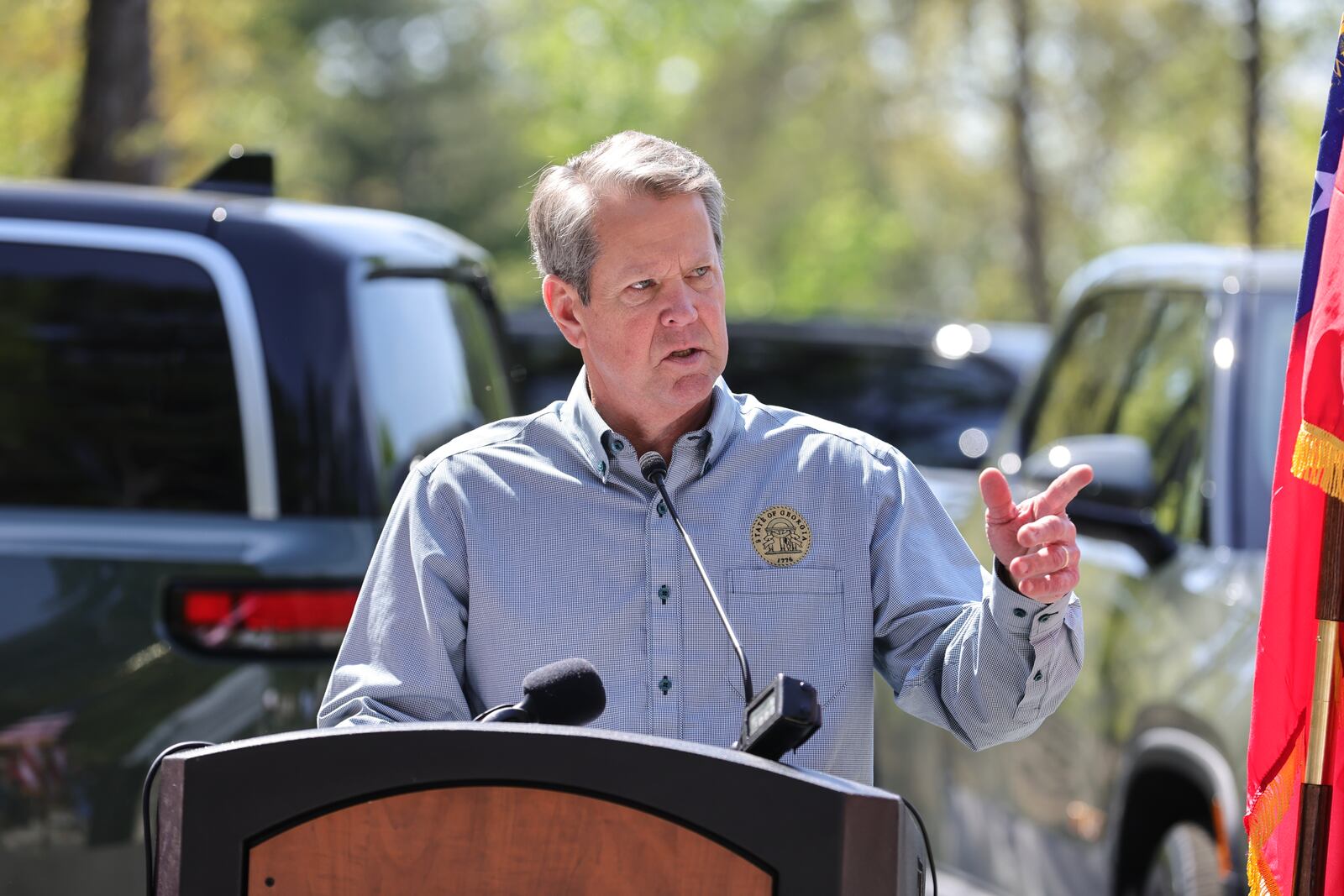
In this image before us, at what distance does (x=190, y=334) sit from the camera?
397cm

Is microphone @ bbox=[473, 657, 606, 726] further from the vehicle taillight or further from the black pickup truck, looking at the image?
the black pickup truck

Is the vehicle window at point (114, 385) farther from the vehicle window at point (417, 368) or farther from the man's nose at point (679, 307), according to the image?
the man's nose at point (679, 307)

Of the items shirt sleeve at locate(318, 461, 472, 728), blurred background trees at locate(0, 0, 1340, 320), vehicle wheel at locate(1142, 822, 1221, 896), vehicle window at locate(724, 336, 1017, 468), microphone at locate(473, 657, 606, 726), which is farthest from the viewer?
blurred background trees at locate(0, 0, 1340, 320)

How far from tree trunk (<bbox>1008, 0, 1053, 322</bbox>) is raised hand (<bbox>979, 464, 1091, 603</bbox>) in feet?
64.5

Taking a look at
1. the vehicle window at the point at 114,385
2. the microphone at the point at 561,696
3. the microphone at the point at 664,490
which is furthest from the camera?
the vehicle window at the point at 114,385

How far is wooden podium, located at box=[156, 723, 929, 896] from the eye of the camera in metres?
1.84

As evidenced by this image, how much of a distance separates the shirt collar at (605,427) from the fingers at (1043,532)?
0.54m

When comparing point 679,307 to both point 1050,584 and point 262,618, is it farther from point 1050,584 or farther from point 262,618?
point 262,618

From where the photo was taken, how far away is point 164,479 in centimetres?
394

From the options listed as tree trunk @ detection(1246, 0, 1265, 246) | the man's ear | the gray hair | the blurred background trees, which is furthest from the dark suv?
tree trunk @ detection(1246, 0, 1265, 246)

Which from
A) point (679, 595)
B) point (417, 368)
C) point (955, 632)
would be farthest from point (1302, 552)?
point (417, 368)

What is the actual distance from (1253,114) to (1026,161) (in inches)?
388

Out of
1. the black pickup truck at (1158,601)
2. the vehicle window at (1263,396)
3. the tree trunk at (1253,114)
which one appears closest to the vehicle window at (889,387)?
the black pickup truck at (1158,601)

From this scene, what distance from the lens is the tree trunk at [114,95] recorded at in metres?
9.69
